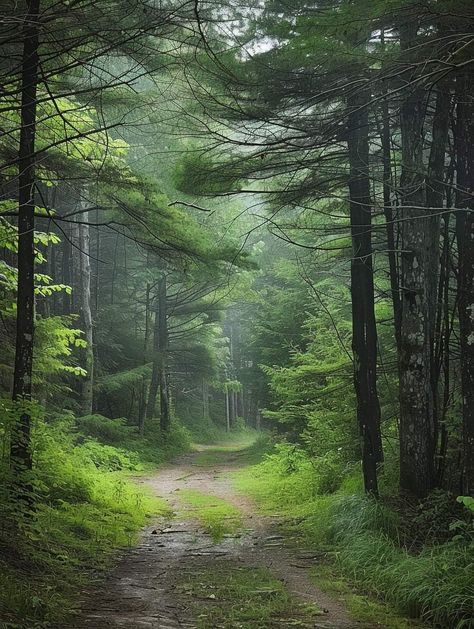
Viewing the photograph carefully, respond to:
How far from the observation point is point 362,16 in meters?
5.45

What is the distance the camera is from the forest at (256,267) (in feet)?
17.9

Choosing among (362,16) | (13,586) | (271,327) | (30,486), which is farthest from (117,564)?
(271,327)

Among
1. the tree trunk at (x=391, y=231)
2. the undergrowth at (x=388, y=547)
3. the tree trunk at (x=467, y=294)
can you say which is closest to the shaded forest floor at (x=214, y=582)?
the undergrowth at (x=388, y=547)

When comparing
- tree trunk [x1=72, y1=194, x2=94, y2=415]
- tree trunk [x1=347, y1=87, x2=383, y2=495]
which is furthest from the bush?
tree trunk [x1=347, y1=87, x2=383, y2=495]

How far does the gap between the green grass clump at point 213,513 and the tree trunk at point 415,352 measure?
122 inches

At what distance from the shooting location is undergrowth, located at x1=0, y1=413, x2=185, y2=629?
5082 millimetres

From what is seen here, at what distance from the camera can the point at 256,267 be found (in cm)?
1162

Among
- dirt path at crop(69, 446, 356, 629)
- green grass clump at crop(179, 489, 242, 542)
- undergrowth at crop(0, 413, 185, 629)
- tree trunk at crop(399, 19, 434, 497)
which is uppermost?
tree trunk at crop(399, 19, 434, 497)

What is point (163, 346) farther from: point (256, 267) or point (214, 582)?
point (214, 582)

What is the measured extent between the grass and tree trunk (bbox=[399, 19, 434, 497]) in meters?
2.82

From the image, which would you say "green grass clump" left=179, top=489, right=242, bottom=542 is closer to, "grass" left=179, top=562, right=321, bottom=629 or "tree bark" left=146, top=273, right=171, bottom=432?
"grass" left=179, top=562, right=321, bottom=629

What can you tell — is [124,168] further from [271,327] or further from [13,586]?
[271,327]

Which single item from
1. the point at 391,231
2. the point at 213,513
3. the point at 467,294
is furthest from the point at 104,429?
the point at 467,294

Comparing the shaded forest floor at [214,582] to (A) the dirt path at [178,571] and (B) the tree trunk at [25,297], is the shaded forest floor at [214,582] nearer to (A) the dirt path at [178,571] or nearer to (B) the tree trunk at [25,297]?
(A) the dirt path at [178,571]
